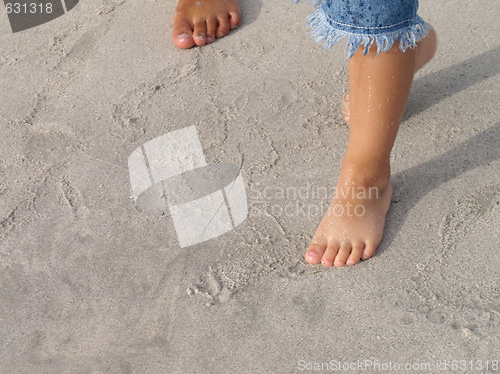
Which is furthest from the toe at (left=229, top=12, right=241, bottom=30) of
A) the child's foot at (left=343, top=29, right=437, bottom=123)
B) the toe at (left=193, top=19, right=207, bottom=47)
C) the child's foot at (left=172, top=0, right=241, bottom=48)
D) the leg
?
the leg

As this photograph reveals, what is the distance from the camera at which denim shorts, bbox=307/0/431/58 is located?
1.35 meters

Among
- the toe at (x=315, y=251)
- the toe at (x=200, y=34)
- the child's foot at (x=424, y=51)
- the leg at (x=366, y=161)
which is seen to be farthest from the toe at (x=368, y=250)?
the toe at (x=200, y=34)

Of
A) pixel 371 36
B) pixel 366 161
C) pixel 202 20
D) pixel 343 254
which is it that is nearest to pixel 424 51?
pixel 366 161

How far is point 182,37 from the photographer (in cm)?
243

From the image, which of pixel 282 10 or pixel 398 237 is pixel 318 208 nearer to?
pixel 398 237

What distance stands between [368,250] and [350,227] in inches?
3.4

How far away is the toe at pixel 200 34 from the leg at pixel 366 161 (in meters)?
1.01

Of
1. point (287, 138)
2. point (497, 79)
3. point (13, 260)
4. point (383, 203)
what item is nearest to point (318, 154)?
point (287, 138)

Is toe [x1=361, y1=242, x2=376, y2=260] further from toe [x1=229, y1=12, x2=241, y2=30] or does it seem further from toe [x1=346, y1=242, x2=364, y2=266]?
toe [x1=229, y1=12, x2=241, y2=30]

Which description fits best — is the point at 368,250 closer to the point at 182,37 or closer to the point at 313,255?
the point at 313,255

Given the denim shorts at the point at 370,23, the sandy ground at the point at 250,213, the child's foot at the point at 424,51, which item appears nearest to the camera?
the denim shorts at the point at 370,23

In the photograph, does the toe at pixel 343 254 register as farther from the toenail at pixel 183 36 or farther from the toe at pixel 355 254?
the toenail at pixel 183 36

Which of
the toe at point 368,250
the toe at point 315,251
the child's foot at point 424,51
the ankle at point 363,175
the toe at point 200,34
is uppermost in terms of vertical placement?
the toe at point 200,34

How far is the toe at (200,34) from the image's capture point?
2424 mm
